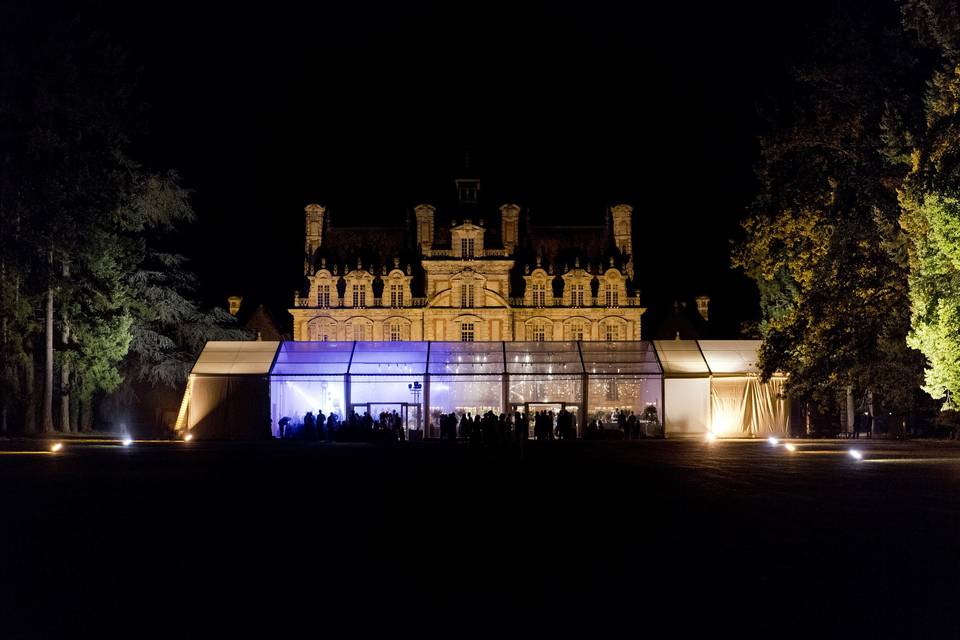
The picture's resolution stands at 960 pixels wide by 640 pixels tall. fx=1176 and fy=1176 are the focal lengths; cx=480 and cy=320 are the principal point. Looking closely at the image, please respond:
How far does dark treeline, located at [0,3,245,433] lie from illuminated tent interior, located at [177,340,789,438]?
3.51m

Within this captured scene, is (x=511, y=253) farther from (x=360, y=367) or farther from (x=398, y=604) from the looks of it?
(x=398, y=604)

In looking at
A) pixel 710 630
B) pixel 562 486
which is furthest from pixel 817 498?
pixel 710 630

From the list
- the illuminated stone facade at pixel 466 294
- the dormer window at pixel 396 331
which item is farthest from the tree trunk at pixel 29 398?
the dormer window at pixel 396 331

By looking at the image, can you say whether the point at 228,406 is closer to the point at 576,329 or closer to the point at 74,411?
the point at 74,411

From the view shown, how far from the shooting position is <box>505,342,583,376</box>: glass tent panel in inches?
1935

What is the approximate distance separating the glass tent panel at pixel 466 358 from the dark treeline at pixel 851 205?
44.9 ft

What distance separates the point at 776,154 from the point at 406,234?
4152 cm

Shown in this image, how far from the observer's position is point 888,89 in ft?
114

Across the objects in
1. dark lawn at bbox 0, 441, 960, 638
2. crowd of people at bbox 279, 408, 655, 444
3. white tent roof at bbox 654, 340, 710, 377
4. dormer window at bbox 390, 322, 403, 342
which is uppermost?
dormer window at bbox 390, 322, 403, 342

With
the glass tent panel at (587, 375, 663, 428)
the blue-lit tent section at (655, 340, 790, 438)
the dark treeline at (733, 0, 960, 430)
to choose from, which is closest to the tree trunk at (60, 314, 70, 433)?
the glass tent panel at (587, 375, 663, 428)

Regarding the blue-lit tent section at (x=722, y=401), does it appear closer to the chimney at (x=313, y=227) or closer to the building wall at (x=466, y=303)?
the building wall at (x=466, y=303)

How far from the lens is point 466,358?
1964 inches

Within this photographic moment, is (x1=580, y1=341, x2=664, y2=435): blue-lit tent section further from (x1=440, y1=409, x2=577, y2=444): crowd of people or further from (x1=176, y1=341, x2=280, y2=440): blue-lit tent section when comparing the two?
(x1=176, y1=341, x2=280, y2=440): blue-lit tent section

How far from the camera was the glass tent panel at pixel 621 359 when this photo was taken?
48.6m
